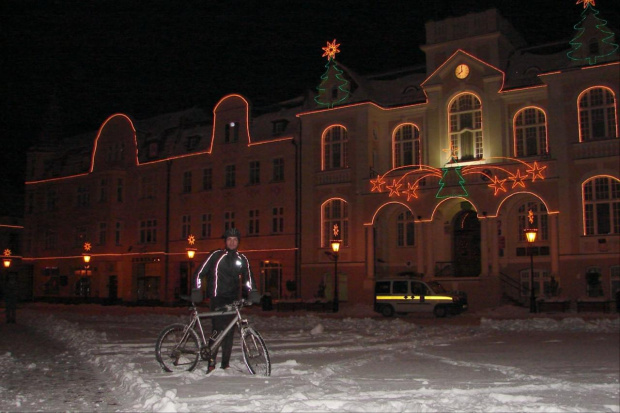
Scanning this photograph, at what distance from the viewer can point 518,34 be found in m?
39.0

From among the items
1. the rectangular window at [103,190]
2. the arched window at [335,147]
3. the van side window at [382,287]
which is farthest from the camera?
the rectangular window at [103,190]

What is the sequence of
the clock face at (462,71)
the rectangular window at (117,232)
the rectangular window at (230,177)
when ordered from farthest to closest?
the rectangular window at (117,232)
the rectangular window at (230,177)
the clock face at (462,71)

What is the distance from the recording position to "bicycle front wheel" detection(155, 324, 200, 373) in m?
10.4

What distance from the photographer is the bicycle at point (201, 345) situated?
396 inches

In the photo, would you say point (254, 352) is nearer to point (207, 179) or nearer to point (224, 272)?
point (224, 272)

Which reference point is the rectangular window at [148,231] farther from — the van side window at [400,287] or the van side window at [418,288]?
the van side window at [418,288]

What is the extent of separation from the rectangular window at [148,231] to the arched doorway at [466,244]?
22.3 meters

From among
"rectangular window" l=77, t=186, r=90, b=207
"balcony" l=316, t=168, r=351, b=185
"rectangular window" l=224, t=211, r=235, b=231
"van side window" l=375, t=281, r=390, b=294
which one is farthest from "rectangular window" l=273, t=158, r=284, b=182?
"rectangular window" l=77, t=186, r=90, b=207

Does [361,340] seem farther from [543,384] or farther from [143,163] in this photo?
[143,163]

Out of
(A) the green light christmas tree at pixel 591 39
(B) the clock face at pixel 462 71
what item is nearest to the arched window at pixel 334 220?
(B) the clock face at pixel 462 71

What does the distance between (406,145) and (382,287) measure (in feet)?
35.0

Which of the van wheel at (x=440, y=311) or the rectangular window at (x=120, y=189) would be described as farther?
the rectangular window at (x=120, y=189)

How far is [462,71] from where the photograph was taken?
3619 centimetres

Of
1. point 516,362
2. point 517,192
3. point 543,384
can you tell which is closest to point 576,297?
point 517,192
